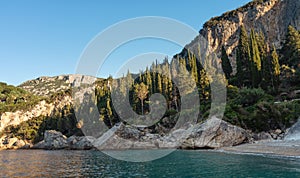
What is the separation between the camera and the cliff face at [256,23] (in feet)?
262

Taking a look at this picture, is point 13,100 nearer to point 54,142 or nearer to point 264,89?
point 54,142

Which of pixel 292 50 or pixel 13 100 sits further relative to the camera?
pixel 13 100

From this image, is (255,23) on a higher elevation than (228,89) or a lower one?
higher

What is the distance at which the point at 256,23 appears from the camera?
86.0 m

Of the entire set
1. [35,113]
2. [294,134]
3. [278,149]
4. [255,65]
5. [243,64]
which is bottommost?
[278,149]

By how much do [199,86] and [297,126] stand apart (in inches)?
1008

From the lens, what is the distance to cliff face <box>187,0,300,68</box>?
79.9 metres

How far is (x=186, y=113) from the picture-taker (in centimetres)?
4488

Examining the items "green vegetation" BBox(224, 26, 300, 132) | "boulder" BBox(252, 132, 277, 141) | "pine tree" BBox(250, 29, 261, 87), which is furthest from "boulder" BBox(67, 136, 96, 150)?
"pine tree" BBox(250, 29, 261, 87)

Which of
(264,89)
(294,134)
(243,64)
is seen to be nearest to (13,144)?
(243,64)

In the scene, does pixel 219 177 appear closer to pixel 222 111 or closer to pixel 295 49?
pixel 222 111

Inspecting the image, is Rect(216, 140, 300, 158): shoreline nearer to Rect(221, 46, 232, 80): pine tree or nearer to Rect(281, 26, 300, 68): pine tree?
Rect(281, 26, 300, 68): pine tree

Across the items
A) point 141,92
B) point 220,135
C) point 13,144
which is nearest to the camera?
point 220,135

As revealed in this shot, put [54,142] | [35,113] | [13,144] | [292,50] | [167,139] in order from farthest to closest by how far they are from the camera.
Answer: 1. [35,113]
2. [13,144]
3. [54,142]
4. [292,50]
5. [167,139]
